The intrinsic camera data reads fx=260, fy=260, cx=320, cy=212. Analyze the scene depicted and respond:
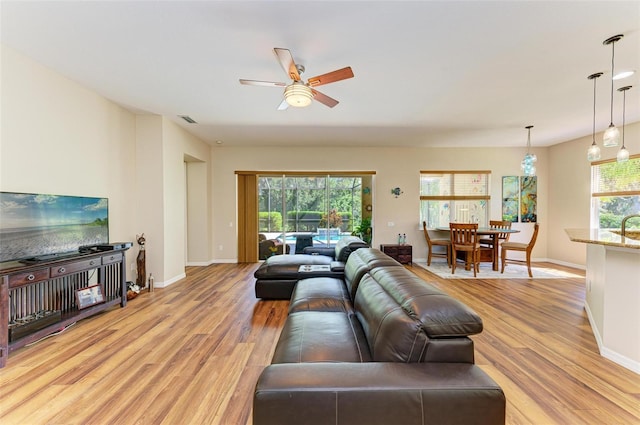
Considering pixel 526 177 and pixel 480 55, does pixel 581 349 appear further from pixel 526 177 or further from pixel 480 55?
pixel 526 177

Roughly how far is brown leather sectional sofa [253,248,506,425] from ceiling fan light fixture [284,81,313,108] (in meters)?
1.92

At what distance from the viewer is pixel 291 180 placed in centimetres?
670

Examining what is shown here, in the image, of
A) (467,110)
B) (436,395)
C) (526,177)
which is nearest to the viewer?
(436,395)

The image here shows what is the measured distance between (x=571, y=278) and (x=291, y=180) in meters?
6.12

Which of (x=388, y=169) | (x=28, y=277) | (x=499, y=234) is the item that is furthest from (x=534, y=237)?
(x=28, y=277)

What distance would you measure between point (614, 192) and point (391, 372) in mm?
6881

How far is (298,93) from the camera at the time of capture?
2.55 m

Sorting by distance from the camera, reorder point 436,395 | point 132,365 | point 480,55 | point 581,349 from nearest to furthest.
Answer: point 436,395
point 132,365
point 581,349
point 480,55

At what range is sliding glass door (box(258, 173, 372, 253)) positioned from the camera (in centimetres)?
670

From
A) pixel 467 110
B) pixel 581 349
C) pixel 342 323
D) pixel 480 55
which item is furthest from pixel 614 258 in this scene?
pixel 467 110

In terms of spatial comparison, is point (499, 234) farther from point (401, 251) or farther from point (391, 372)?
point (391, 372)

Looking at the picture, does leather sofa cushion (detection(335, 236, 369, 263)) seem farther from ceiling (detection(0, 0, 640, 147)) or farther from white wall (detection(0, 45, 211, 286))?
white wall (detection(0, 45, 211, 286))

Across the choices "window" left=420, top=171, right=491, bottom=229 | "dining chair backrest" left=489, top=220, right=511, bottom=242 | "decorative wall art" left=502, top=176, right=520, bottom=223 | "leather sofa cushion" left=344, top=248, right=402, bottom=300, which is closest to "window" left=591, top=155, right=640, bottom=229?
"decorative wall art" left=502, top=176, right=520, bottom=223

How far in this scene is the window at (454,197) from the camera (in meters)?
6.63
